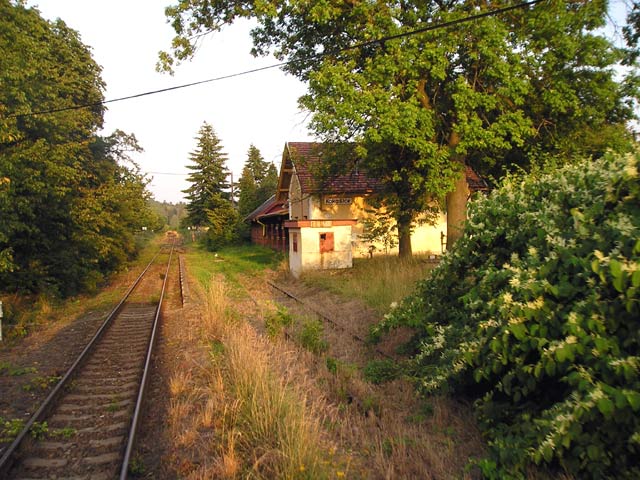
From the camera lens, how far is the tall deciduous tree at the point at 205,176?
5209cm

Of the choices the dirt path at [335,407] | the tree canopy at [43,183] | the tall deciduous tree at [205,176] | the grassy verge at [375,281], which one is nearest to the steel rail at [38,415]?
the dirt path at [335,407]

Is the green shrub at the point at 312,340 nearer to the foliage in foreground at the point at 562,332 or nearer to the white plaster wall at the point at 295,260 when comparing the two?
the foliage in foreground at the point at 562,332

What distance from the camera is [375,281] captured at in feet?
43.6

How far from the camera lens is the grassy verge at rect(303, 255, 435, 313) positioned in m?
11.0

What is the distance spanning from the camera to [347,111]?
1159 cm

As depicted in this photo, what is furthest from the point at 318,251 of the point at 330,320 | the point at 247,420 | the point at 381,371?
the point at 247,420

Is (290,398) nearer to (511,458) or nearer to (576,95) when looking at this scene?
(511,458)

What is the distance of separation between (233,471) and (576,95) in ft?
44.0

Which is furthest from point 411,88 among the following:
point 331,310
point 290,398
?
point 290,398

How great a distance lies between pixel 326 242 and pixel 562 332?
15026 mm

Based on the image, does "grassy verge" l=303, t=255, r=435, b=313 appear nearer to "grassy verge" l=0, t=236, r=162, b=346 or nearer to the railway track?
the railway track

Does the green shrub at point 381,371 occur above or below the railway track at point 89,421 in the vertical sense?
above

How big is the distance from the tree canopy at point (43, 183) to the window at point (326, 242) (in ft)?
26.2

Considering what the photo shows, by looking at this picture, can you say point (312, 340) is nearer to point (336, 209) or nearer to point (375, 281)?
point (375, 281)
